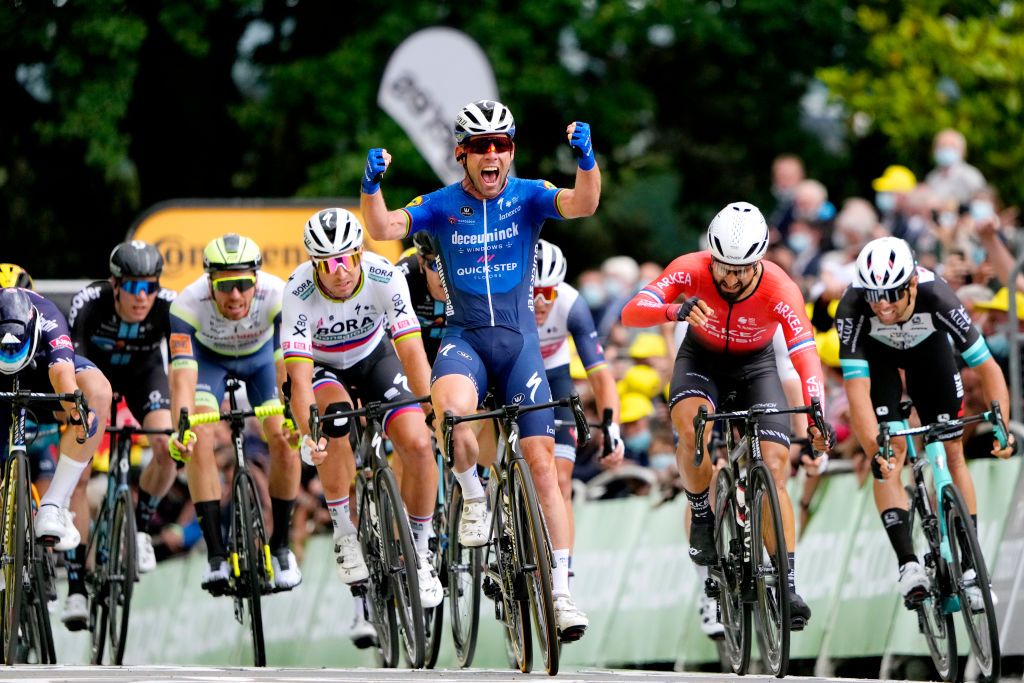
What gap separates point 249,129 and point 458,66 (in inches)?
327

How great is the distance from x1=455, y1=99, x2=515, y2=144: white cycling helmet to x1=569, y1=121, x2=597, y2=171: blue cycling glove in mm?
429

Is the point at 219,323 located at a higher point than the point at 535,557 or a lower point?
higher

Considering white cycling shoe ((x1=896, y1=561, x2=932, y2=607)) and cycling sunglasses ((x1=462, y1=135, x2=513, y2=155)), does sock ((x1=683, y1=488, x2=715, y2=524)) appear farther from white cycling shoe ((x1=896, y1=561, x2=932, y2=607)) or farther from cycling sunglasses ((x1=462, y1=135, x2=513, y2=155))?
cycling sunglasses ((x1=462, y1=135, x2=513, y2=155))

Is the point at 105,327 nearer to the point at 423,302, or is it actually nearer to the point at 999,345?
the point at 423,302

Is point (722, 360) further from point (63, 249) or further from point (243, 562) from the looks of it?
point (63, 249)

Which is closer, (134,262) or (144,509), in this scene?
(134,262)

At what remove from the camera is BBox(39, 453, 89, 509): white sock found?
12.5m

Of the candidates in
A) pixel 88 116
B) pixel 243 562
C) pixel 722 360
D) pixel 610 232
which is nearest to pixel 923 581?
pixel 722 360

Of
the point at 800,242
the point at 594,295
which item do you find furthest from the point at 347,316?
the point at 594,295

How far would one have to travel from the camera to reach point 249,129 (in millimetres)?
25391

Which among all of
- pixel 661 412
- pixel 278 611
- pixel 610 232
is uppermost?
pixel 610 232

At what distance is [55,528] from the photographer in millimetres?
12367

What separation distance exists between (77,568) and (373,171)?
4657mm

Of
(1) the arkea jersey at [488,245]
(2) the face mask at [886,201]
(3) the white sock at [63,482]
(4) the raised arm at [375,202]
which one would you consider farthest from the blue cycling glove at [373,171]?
(2) the face mask at [886,201]
